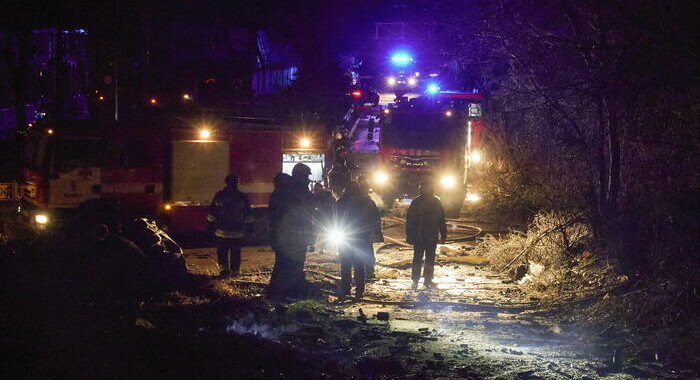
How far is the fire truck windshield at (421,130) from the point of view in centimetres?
1981

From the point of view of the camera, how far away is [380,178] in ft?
66.5

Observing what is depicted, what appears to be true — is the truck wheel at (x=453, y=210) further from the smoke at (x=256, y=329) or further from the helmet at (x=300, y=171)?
the smoke at (x=256, y=329)

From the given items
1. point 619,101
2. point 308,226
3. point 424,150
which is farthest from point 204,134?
point 619,101

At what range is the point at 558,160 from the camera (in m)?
16.8

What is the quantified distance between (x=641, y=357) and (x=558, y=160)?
36.3 ft

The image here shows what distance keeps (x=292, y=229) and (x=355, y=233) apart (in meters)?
1.18

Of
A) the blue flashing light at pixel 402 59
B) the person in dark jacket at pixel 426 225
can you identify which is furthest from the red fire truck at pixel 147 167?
the blue flashing light at pixel 402 59

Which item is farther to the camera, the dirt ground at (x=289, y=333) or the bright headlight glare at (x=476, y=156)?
the bright headlight glare at (x=476, y=156)

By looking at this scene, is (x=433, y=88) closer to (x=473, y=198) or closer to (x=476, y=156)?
(x=476, y=156)

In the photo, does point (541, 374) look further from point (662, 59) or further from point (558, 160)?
point (558, 160)

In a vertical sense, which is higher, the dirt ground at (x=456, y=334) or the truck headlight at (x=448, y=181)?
the truck headlight at (x=448, y=181)

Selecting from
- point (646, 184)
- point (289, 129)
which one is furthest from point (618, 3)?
point (289, 129)

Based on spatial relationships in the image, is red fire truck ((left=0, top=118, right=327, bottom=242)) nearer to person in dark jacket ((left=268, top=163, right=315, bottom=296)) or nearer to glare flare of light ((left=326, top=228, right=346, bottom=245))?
glare flare of light ((left=326, top=228, right=346, bottom=245))

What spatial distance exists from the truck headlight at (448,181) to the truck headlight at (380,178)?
1.68m
